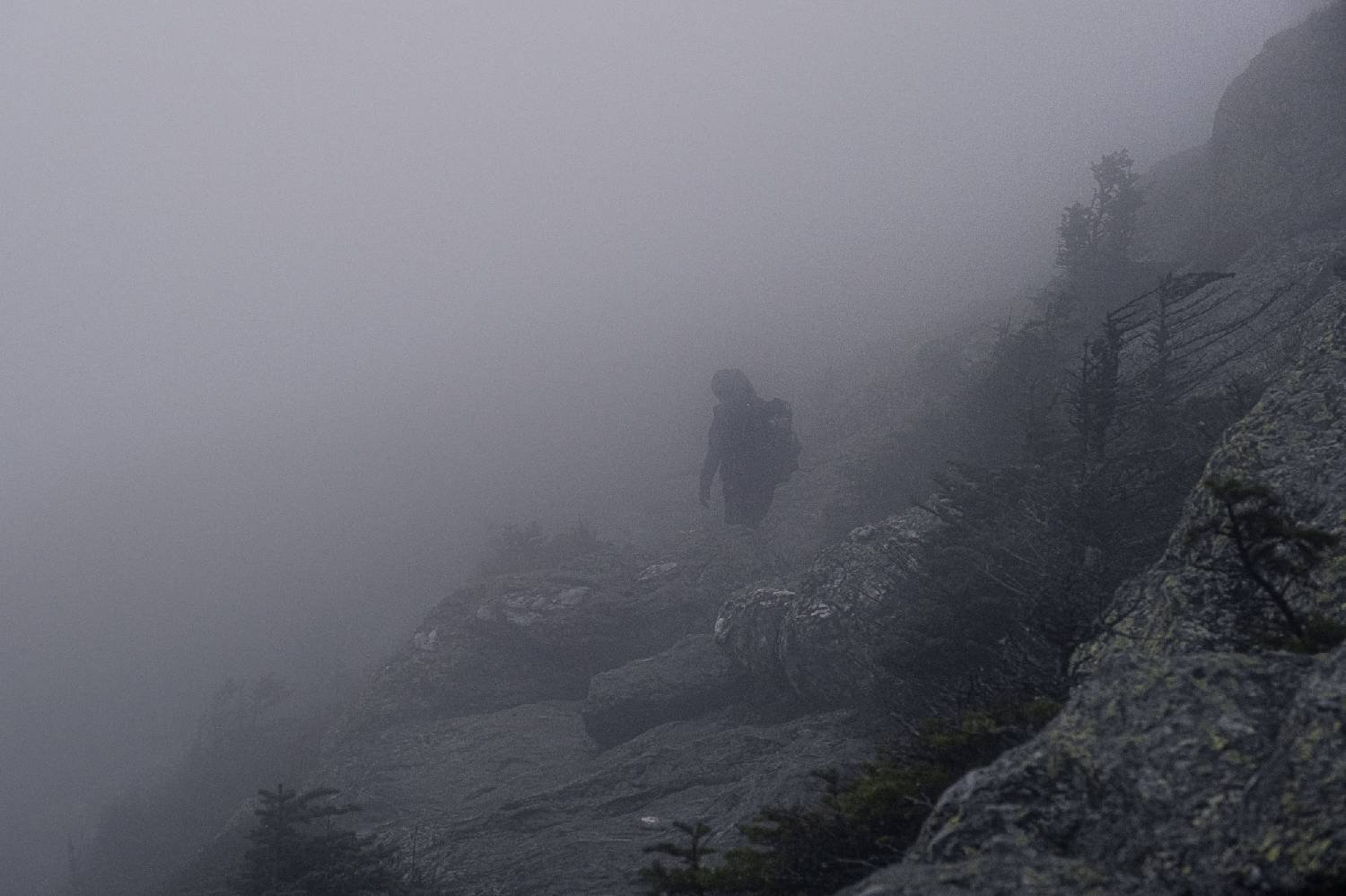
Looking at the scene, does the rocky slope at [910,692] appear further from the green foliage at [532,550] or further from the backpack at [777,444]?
the green foliage at [532,550]

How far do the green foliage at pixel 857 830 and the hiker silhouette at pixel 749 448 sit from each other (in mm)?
26389

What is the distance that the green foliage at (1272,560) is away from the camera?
15.8ft

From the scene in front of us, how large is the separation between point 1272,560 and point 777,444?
1122 inches

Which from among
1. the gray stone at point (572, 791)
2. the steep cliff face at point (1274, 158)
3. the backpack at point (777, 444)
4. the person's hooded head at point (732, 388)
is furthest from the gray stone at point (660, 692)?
the steep cliff face at point (1274, 158)

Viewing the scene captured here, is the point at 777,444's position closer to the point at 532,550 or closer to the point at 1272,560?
the point at 532,550

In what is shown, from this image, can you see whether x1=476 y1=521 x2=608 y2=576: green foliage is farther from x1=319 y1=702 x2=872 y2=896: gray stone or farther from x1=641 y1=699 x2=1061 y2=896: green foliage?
x1=641 y1=699 x2=1061 y2=896: green foliage

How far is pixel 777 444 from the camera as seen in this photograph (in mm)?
33938

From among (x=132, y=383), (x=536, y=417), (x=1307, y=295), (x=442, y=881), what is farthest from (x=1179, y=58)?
(x=132, y=383)

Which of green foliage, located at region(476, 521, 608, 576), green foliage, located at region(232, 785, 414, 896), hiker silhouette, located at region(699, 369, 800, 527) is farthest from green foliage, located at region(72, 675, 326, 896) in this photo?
green foliage, located at region(232, 785, 414, 896)

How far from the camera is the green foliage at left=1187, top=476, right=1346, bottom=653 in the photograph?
4824 millimetres

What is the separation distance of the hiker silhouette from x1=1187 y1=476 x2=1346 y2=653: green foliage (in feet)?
86.5

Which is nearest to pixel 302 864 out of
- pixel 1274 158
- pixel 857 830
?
pixel 857 830

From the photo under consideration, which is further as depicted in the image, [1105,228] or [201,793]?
[201,793]

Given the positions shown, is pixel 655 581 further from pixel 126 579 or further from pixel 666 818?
pixel 126 579
